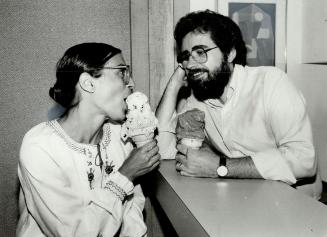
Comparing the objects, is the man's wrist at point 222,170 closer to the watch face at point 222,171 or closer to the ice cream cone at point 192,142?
the watch face at point 222,171

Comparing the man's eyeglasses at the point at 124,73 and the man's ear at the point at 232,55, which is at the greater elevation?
the man's ear at the point at 232,55

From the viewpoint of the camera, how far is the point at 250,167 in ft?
5.52

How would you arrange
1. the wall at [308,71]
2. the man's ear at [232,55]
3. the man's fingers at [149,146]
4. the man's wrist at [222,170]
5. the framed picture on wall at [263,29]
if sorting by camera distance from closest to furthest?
1. the man's wrist at [222,170]
2. the man's fingers at [149,146]
3. the man's ear at [232,55]
4. the wall at [308,71]
5. the framed picture on wall at [263,29]

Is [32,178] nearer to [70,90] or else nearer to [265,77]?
[70,90]

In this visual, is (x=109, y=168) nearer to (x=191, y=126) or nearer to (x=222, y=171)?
(x=191, y=126)

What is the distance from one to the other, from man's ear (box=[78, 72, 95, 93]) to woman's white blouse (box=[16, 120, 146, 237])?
0.79 ft

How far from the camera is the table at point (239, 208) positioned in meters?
1.07

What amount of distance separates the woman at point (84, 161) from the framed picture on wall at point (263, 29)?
1333mm

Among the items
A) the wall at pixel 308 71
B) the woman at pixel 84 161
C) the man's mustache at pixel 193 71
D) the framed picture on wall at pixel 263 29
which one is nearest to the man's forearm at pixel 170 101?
the man's mustache at pixel 193 71

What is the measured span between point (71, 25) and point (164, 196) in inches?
61.5

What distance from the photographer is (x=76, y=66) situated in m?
1.82

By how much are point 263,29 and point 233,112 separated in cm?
107

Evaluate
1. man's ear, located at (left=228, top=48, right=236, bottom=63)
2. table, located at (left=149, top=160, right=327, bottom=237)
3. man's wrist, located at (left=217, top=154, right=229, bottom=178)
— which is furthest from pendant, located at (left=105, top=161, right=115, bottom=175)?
man's ear, located at (left=228, top=48, right=236, bottom=63)

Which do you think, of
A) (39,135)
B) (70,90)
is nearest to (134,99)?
(70,90)
